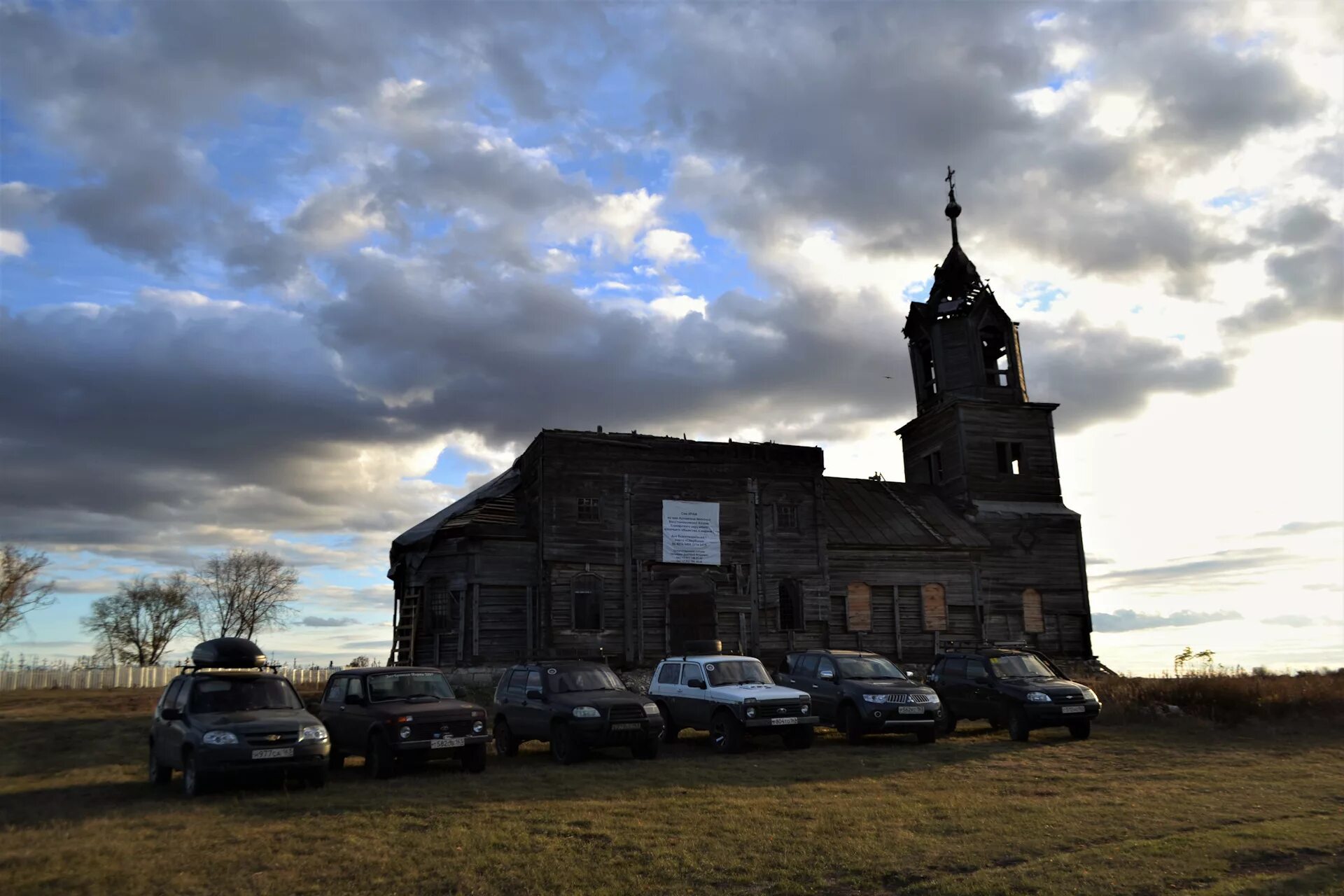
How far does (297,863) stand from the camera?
29.2ft

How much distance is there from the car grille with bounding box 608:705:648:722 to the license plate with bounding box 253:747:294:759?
5.15m

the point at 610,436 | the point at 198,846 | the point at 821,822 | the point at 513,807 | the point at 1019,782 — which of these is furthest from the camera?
the point at 610,436

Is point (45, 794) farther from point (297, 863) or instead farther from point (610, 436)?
point (610, 436)

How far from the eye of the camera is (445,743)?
14.4 m

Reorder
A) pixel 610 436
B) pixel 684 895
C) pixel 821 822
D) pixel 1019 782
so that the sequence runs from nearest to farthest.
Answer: pixel 684 895, pixel 821 822, pixel 1019 782, pixel 610 436

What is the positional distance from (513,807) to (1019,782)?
23.7 ft

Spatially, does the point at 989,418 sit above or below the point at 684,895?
above

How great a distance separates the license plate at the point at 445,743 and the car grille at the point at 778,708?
17.8 ft

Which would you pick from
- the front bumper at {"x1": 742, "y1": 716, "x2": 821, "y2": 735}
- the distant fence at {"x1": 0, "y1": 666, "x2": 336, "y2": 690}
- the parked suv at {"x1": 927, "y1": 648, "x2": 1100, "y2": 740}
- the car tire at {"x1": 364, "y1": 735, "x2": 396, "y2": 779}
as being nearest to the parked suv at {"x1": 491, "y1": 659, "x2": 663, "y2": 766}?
the front bumper at {"x1": 742, "y1": 716, "x2": 821, "y2": 735}

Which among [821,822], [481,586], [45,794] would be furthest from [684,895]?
[481,586]

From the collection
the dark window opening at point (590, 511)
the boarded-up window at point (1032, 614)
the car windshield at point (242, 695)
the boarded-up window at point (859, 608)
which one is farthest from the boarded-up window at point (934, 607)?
the car windshield at point (242, 695)

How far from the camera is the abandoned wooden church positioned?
30578mm

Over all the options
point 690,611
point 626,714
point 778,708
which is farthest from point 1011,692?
point 690,611

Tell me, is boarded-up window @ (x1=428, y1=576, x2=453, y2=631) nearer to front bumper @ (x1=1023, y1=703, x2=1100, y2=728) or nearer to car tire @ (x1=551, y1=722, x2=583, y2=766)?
car tire @ (x1=551, y1=722, x2=583, y2=766)
